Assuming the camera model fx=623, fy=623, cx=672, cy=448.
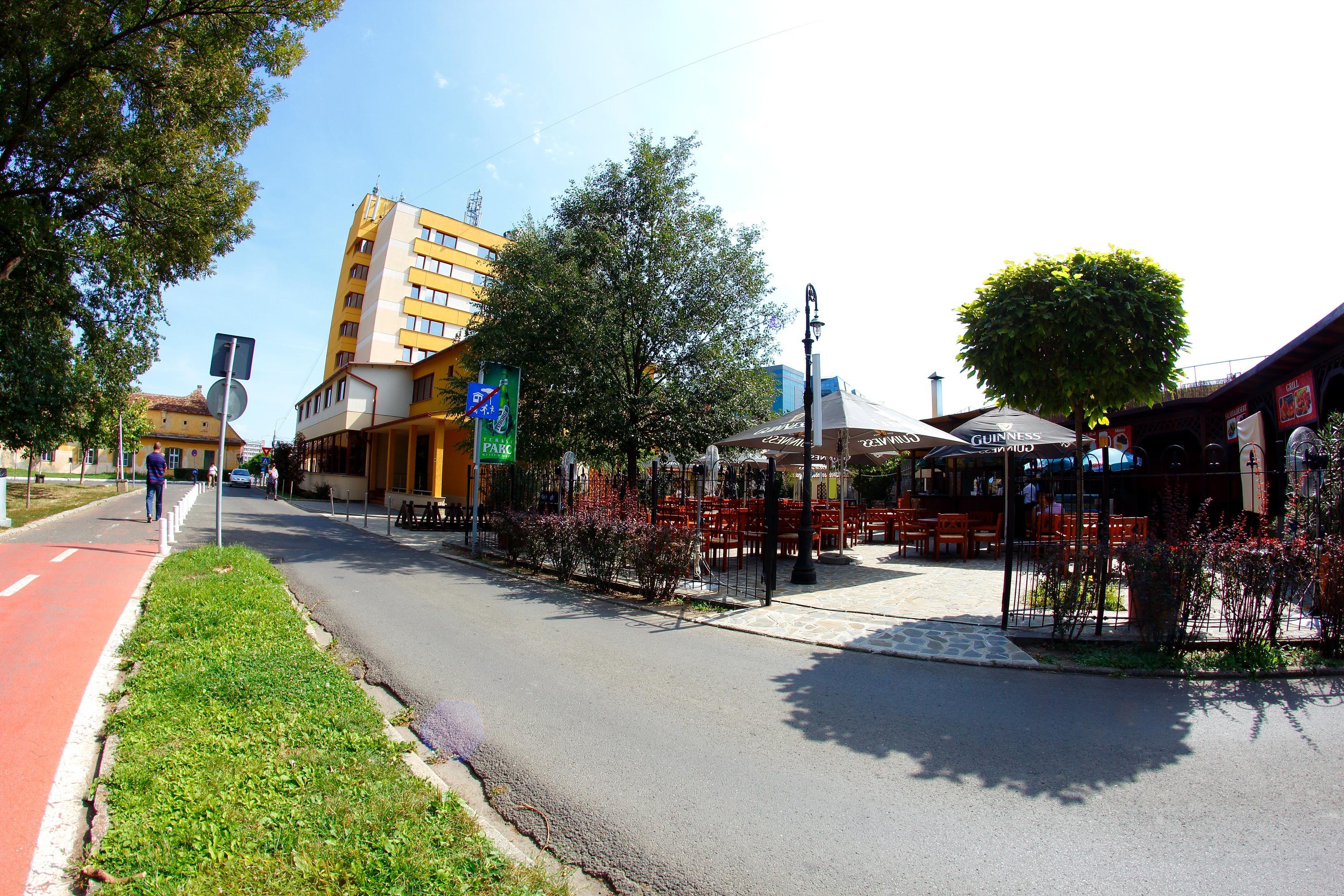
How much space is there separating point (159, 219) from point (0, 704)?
13.3 m

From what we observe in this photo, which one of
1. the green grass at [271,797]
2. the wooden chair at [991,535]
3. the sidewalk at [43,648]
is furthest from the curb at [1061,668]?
the wooden chair at [991,535]

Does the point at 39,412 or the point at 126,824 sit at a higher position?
the point at 39,412

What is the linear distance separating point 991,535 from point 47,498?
3114 cm

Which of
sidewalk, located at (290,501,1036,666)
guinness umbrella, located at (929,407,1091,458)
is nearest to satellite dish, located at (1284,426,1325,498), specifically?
guinness umbrella, located at (929,407,1091,458)

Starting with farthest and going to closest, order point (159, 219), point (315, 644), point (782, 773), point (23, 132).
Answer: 1. point (159, 219)
2. point (23, 132)
3. point (315, 644)
4. point (782, 773)

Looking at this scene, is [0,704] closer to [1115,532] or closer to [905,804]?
[905,804]

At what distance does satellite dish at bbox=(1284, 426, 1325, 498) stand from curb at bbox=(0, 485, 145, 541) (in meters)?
20.8

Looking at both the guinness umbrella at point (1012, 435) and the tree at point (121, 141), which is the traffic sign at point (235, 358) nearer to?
the tree at point (121, 141)

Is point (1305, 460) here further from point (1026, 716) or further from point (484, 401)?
point (484, 401)

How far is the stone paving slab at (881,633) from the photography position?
6008 mm

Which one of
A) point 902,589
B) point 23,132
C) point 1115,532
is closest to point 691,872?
point 902,589

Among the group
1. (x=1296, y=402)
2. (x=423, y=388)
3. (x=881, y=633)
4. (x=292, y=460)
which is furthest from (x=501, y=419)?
(x=292, y=460)

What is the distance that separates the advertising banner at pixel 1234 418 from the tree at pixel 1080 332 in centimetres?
945

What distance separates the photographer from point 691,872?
2.67 m
